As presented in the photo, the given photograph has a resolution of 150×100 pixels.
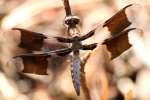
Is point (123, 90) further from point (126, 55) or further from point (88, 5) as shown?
point (88, 5)

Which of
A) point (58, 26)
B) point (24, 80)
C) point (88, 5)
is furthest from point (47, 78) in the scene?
point (88, 5)

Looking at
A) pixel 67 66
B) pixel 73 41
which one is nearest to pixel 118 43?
A: pixel 73 41

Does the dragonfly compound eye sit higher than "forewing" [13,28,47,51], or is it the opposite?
the dragonfly compound eye

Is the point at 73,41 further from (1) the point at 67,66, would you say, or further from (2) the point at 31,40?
(1) the point at 67,66

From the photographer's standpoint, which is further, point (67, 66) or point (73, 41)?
point (67, 66)

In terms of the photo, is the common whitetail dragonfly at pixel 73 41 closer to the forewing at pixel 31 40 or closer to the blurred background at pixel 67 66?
the forewing at pixel 31 40

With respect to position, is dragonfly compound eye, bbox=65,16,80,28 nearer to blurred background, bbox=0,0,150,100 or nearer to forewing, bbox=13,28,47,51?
forewing, bbox=13,28,47,51

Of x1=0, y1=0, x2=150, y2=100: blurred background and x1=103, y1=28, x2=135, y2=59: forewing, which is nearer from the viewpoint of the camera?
x1=103, y1=28, x2=135, y2=59: forewing

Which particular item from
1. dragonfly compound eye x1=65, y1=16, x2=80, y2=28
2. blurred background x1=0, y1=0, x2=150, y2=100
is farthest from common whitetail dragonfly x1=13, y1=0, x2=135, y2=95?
blurred background x1=0, y1=0, x2=150, y2=100
